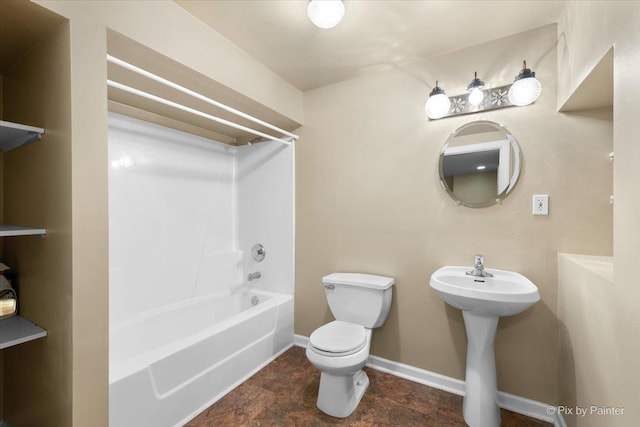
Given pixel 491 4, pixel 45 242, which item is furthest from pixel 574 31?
pixel 45 242

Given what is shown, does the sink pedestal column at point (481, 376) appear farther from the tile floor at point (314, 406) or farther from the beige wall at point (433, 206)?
the beige wall at point (433, 206)

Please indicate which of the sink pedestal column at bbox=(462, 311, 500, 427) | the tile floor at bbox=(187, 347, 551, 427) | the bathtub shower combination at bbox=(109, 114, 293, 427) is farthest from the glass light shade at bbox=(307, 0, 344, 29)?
the tile floor at bbox=(187, 347, 551, 427)

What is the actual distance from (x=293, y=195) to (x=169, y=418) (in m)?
1.79

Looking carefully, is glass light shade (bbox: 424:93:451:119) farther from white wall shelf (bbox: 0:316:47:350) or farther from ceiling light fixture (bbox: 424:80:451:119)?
white wall shelf (bbox: 0:316:47:350)

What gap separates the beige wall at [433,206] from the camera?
5.34 feet

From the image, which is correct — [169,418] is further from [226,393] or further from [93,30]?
[93,30]

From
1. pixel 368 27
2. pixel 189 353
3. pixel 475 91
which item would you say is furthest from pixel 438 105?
pixel 189 353

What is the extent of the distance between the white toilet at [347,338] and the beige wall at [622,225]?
3.49ft

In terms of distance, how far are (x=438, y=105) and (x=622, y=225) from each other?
1.23 m

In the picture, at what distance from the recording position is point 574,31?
1.38 meters

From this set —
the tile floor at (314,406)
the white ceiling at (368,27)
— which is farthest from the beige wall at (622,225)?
the tile floor at (314,406)

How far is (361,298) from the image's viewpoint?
2053mm

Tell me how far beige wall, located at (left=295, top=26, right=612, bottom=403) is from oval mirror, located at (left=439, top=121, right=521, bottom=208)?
5cm

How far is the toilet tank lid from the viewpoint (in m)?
2.00
